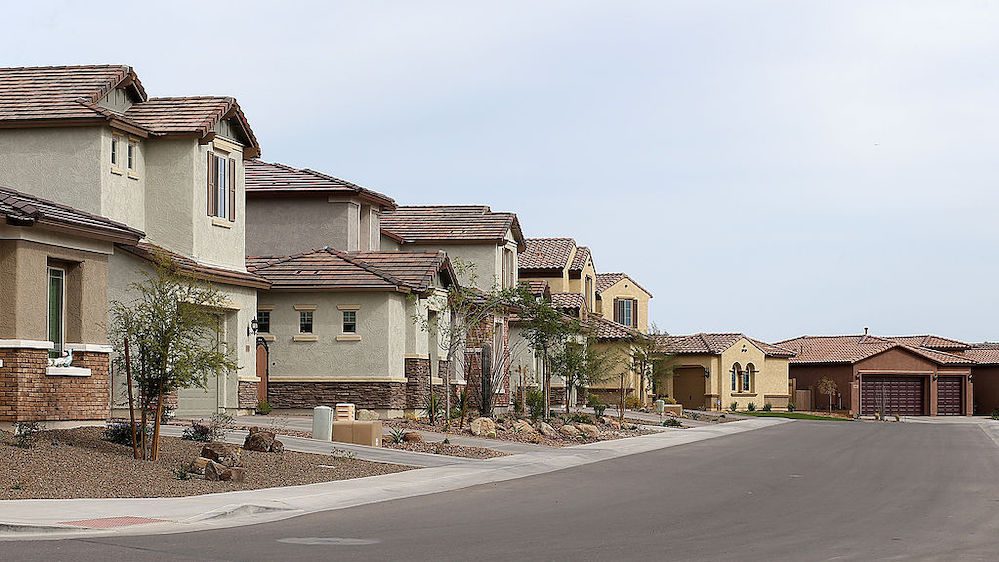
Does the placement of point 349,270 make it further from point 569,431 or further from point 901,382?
point 901,382

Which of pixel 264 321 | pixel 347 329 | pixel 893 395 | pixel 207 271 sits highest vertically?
pixel 207 271

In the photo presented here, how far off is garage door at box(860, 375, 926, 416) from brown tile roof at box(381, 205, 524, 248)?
105 ft

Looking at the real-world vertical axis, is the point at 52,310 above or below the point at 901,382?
above

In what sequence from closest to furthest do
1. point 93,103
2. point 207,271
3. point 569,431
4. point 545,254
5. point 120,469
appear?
1. point 120,469
2. point 93,103
3. point 207,271
4. point 569,431
5. point 545,254

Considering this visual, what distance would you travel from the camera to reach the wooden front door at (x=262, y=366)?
124 ft

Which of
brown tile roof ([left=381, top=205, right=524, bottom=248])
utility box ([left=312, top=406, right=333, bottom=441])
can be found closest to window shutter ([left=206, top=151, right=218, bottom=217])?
utility box ([left=312, top=406, right=333, bottom=441])

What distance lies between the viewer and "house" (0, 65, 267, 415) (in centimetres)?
3027

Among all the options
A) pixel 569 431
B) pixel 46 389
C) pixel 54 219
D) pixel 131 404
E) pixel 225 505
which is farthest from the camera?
pixel 569 431

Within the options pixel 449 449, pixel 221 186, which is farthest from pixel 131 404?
pixel 221 186

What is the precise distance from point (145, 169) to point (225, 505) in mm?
18233

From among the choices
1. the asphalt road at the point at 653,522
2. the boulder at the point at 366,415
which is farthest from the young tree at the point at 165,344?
the boulder at the point at 366,415

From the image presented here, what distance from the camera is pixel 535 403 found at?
147ft

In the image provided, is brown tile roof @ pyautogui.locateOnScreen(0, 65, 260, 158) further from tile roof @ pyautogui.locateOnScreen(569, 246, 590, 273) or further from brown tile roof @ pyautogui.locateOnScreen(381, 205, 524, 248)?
tile roof @ pyautogui.locateOnScreen(569, 246, 590, 273)

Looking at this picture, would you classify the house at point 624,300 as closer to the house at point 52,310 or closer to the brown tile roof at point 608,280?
the brown tile roof at point 608,280
